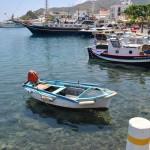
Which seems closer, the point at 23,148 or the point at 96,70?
the point at 23,148

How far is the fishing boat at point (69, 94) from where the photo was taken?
716 inches

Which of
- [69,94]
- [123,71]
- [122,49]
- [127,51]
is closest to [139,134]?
[69,94]

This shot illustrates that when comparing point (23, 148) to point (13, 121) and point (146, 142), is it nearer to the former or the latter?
point (13, 121)

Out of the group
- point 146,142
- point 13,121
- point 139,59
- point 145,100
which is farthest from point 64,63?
point 146,142

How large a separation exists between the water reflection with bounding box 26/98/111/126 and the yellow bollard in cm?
1029

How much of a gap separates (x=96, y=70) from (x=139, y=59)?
514 cm

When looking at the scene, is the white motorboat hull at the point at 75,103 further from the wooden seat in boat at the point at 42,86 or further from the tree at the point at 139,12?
the tree at the point at 139,12

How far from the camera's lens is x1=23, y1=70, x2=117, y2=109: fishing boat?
1819 cm

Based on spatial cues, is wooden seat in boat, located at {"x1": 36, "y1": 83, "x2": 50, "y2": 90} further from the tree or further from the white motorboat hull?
the tree

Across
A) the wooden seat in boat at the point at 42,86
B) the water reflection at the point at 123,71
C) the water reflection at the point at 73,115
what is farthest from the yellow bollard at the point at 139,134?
the water reflection at the point at 123,71

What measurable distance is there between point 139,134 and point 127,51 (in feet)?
100.0

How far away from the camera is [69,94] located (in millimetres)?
21047

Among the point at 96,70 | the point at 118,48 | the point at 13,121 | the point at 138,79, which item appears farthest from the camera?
the point at 118,48

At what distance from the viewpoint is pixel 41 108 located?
20.2 m
